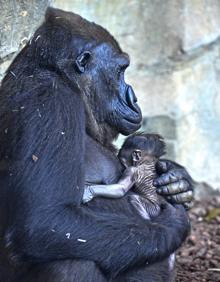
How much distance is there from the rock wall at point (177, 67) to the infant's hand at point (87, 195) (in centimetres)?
200

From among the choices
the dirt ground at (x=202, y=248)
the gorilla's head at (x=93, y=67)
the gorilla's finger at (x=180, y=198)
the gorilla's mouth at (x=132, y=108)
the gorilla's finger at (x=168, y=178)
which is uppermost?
the gorilla's head at (x=93, y=67)

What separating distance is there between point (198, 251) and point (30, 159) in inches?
79.0

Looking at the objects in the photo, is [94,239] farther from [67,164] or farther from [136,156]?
[136,156]

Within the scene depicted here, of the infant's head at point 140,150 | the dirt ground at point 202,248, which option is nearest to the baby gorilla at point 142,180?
the infant's head at point 140,150

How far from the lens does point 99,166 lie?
159 inches

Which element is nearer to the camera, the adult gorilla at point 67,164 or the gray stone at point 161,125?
the adult gorilla at point 67,164

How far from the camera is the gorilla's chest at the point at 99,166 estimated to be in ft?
13.1

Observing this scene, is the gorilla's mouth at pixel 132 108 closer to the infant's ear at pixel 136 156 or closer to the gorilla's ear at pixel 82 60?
the infant's ear at pixel 136 156

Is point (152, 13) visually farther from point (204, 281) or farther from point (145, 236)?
point (145, 236)

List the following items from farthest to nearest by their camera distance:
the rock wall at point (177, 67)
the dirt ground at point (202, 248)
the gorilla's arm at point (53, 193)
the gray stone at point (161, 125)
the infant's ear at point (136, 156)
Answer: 1. the gray stone at point (161, 125)
2. the rock wall at point (177, 67)
3. the dirt ground at point (202, 248)
4. the infant's ear at point (136, 156)
5. the gorilla's arm at point (53, 193)

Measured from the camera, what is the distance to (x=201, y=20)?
6051 millimetres

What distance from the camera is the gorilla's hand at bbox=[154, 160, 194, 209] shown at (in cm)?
417

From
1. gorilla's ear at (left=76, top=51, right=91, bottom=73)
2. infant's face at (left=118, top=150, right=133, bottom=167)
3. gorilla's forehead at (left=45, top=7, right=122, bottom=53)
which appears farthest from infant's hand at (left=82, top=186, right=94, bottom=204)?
gorilla's forehead at (left=45, top=7, right=122, bottom=53)

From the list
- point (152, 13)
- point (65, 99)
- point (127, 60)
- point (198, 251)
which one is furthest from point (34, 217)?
point (152, 13)
